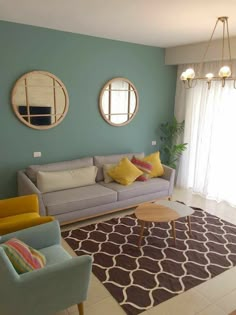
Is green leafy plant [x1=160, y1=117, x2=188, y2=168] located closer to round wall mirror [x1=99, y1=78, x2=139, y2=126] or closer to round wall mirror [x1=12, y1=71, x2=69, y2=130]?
round wall mirror [x1=99, y1=78, x2=139, y2=126]

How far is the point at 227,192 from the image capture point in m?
4.55

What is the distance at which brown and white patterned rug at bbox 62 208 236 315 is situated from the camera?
2.51m

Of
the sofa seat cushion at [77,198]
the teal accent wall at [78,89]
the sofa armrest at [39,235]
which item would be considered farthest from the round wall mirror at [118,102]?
the sofa armrest at [39,235]

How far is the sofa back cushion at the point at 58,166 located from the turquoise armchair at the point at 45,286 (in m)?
1.63

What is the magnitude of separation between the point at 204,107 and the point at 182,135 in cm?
83

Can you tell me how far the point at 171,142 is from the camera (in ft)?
18.1

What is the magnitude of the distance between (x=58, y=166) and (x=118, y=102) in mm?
1663

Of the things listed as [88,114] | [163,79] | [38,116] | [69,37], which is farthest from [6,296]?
[163,79]

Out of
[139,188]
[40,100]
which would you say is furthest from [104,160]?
[40,100]

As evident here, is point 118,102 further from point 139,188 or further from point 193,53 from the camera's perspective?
point 139,188

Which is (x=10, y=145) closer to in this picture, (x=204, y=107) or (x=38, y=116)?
(x=38, y=116)

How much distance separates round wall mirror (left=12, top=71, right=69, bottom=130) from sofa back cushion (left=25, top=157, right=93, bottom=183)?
0.61 metres

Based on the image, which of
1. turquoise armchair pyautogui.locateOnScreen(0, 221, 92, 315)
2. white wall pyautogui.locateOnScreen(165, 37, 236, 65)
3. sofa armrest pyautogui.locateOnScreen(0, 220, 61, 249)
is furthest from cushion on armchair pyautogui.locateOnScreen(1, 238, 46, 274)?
white wall pyautogui.locateOnScreen(165, 37, 236, 65)

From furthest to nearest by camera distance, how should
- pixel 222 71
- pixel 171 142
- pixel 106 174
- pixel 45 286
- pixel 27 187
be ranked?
pixel 171 142, pixel 106 174, pixel 27 187, pixel 222 71, pixel 45 286
